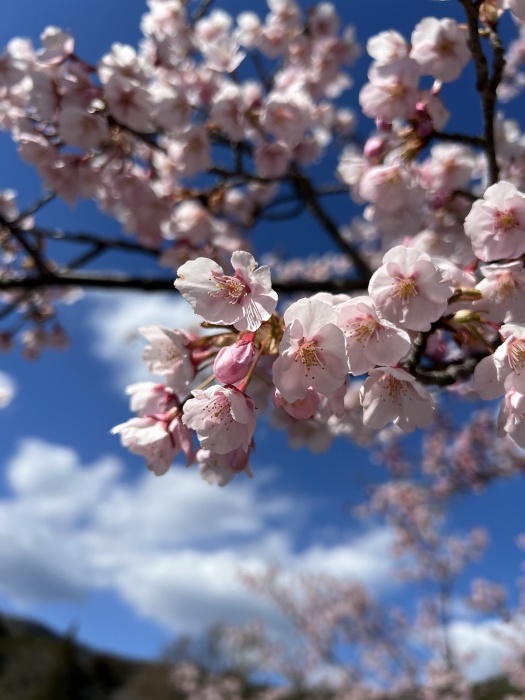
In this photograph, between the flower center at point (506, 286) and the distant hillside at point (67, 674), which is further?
the distant hillside at point (67, 674)

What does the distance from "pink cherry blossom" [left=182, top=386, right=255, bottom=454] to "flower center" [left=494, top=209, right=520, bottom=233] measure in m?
0.66

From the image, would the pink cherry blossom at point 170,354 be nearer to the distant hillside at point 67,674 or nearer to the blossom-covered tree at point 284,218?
the blossom-covered tree at point 284,218

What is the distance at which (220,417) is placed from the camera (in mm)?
1076

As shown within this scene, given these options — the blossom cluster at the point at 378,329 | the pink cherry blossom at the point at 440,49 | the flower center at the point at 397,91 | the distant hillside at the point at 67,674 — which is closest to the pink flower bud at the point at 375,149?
the blossom cluster at the point at 378,329

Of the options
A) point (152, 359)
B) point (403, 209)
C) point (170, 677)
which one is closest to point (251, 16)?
point (403, 209)

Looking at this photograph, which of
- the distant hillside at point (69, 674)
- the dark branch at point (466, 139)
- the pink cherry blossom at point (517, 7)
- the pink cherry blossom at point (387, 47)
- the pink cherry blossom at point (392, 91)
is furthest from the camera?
the distant hillside at point (69, 674)

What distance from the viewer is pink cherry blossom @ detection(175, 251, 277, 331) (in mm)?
1076

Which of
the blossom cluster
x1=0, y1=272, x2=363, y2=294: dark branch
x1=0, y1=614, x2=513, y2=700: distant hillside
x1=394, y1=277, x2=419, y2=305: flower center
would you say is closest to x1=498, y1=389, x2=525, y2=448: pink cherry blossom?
the blossom cluster

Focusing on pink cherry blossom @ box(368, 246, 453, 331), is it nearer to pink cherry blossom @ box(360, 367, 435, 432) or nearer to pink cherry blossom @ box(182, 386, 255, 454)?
pink cherry blossom @ box(360, 367, 435, 432)

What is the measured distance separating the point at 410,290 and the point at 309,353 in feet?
0.80

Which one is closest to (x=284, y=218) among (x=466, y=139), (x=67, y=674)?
(x=466, y=139)

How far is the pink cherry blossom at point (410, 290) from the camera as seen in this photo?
107 centimetres

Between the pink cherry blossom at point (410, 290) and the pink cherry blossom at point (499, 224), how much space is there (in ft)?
0.57

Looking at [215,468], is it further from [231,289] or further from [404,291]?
[404,291]
